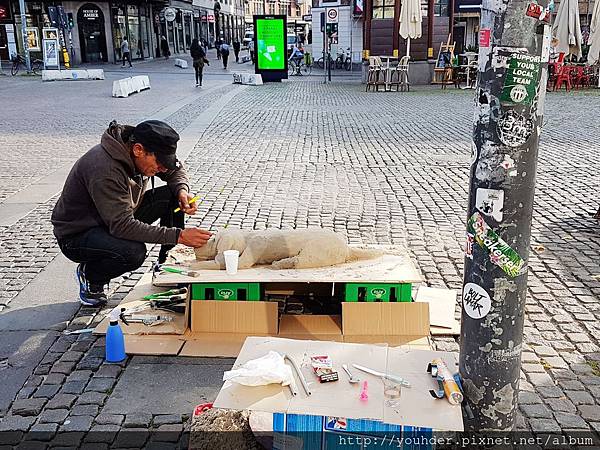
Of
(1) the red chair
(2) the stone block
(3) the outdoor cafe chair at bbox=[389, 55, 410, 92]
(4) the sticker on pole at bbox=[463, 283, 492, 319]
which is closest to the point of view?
(4) the sticker on pole at bbox=[463, 283, 492, 319]

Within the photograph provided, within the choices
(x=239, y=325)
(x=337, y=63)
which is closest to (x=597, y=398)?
(x=239, y=325)

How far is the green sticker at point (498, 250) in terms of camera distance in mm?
2820

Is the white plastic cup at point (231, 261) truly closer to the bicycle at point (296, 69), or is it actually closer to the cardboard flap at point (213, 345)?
the cardboard flap at point (213, 345)

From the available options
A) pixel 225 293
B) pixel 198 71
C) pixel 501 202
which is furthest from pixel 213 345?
pixel 198 71

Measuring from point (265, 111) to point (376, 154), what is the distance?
22.6 ft

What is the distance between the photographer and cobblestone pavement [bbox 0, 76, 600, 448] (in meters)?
3.58

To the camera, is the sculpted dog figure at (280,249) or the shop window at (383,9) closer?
the sculpted dog figure at (280,249)

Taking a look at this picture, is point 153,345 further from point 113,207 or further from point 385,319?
point 385,319

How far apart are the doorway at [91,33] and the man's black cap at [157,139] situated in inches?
1716

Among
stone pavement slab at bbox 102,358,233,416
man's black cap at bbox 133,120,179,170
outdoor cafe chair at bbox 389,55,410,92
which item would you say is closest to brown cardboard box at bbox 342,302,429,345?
stone pavement slab at bbox 102,358,233,416

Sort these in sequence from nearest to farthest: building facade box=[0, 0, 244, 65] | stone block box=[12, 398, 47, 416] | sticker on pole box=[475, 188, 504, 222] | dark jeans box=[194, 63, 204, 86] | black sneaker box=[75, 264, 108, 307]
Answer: sticker on pole box=[475, 188, 504, 222] < stone block box=[12, 398, 47, 416] < black sneaker box=[75, 264, 108, 307] < dark jeans box=[194, 63, 204, 86] < building facade box=[0, 0, 244, 65]

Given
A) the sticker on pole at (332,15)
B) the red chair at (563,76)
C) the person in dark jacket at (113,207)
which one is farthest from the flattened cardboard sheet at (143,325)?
the sticker on pole at (332,15)

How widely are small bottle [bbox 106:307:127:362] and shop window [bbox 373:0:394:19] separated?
83.9 feet

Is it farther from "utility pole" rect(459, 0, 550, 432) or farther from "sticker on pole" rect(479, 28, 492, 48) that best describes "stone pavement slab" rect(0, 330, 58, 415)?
"sticker on pole" rect(479, 28, 492, 48)
